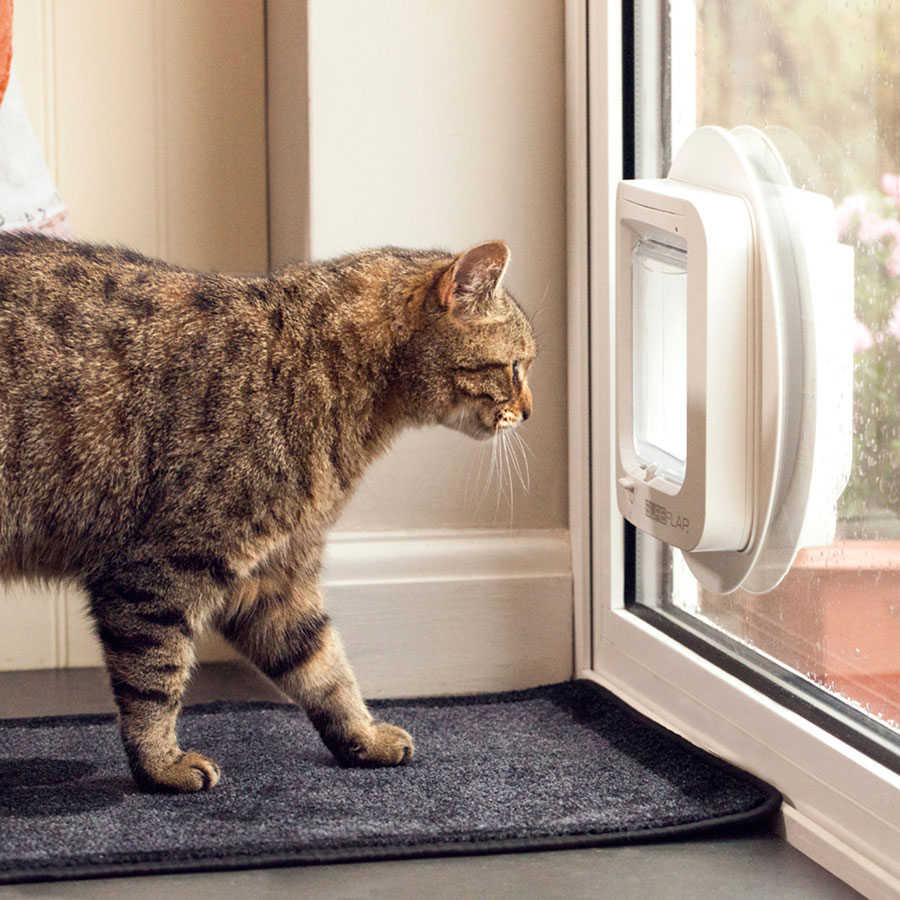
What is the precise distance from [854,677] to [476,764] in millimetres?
489

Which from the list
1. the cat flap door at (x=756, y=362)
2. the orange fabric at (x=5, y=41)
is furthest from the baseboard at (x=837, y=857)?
the orange fabric at (x=5, y=41)

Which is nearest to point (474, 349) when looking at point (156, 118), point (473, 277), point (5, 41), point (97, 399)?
point (473, 277)

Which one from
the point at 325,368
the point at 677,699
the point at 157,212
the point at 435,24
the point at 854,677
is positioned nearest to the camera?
the point at 854,677

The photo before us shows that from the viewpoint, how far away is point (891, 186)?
1.22m

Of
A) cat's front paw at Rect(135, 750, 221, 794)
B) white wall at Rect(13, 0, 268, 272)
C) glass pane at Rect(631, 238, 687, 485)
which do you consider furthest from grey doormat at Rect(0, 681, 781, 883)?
white wall at Rect(13, 0, 268, 272)

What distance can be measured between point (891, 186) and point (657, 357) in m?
0.50

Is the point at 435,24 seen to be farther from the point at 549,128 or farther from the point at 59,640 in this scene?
the point at 59,640

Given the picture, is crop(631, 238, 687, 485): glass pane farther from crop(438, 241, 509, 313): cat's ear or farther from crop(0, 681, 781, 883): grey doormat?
crop(0, 681, 781, 883): grey doormat

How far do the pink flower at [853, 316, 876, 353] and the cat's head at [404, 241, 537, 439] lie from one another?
407mm

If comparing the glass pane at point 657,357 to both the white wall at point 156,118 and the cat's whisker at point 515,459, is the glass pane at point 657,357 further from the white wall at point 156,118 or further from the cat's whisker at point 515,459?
the white wall at point 156,118

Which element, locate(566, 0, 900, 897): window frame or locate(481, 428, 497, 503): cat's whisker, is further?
locate(481, 428, 497, 503): cat's whisker

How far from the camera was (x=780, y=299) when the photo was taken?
1.41m

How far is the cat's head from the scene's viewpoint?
1523 mm

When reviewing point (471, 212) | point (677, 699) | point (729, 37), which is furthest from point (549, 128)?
point (677, 699)
